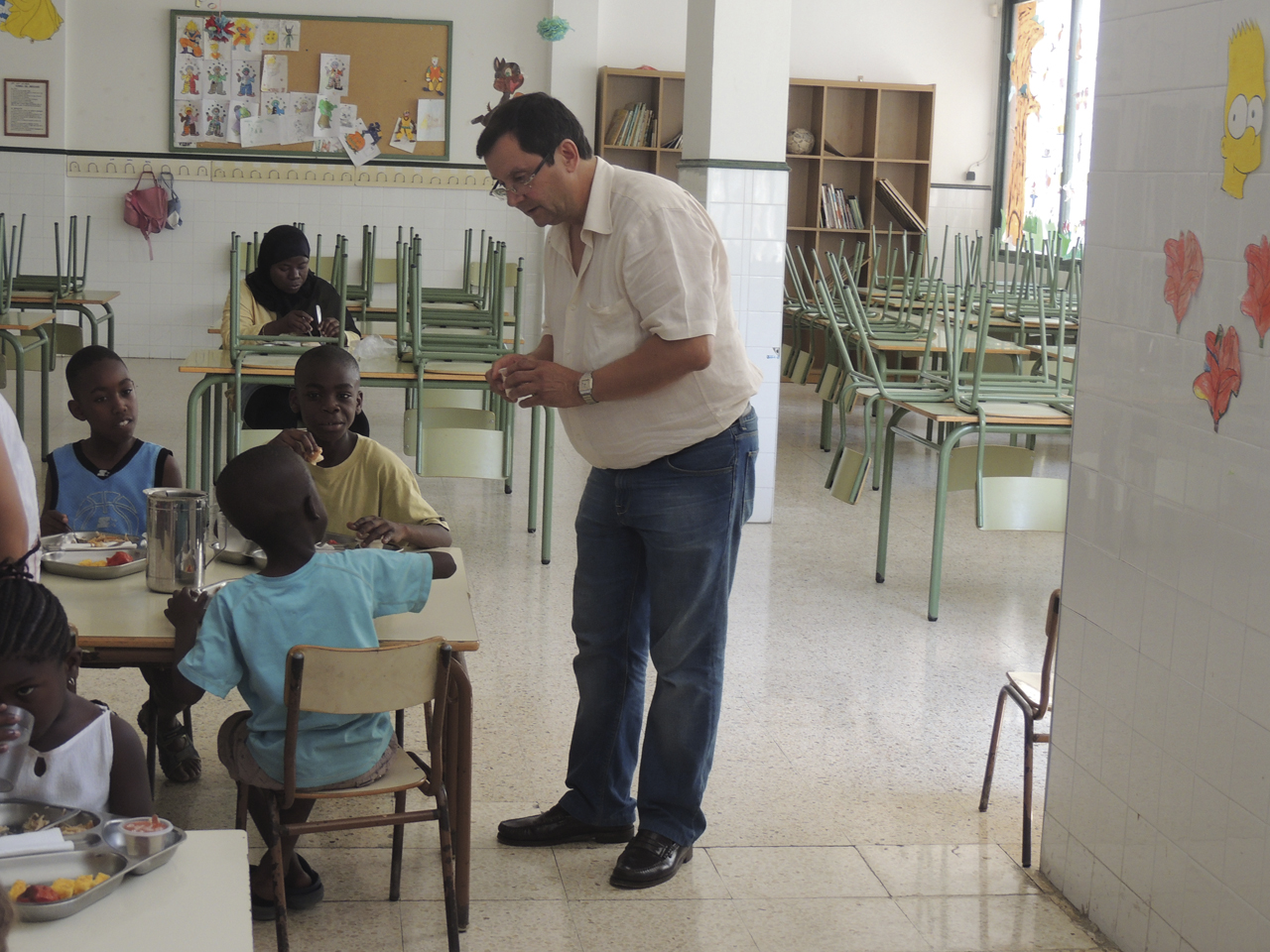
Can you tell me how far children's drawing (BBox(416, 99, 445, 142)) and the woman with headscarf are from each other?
463 cm

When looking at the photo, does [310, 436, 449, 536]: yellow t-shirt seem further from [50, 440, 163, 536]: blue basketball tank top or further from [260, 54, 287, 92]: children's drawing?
[260, 54, 287, 92]: children's drawing

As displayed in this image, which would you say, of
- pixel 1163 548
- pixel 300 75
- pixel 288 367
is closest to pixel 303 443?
pixel 1163 548

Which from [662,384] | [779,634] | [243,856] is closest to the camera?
[243,856]

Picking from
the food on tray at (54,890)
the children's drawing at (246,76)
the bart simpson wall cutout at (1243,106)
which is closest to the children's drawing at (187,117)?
the children's drawing at (246,76)

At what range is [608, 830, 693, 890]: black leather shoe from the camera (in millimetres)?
2287

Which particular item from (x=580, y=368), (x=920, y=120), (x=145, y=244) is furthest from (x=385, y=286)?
(x=580, y=368)

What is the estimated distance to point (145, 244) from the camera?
9156 millimetres

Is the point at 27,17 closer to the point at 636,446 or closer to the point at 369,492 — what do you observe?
the point at 369,492

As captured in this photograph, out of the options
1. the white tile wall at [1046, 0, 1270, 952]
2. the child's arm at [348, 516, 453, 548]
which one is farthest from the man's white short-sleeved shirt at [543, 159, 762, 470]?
the white tile wall at [1046, 0, 1270, 952]

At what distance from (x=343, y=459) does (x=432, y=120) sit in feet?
22.8

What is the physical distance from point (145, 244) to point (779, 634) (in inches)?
271

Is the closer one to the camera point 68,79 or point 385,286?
point 68,79

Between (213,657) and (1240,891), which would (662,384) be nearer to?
(213,657)

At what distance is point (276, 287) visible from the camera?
4.71 metres
